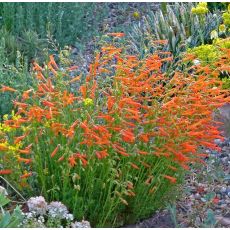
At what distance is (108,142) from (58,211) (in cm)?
49

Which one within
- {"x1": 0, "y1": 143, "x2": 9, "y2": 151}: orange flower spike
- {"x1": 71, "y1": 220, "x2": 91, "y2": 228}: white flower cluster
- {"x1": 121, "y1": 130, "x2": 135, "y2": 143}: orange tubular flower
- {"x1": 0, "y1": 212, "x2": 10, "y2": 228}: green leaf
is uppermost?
{"x1": 121, "y1": 130, "x2": 135, "y2": 143}: orange tubular flower

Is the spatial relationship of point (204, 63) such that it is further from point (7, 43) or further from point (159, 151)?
point (7, 43)

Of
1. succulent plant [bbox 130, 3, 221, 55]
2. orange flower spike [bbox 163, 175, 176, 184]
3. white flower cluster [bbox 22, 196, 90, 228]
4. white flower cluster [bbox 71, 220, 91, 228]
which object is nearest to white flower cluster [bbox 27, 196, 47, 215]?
white flower cluster [bbox 22, 196, 90, 228]

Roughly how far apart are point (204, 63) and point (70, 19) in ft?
9.38

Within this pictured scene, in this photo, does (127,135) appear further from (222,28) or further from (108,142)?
(222,28)

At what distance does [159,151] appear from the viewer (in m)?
4.00

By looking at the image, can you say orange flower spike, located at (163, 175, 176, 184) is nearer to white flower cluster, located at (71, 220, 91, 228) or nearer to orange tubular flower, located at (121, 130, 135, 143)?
orange tubular flower, located at (121, 130, 135, 143)

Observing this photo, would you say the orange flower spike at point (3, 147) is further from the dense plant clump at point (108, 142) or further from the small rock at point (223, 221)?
the small rock at point (223, 221)

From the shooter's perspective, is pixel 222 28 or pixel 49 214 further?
pixel 222 28

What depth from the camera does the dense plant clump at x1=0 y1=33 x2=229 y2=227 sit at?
3.84 meters

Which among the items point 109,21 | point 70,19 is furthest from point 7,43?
point 109,21

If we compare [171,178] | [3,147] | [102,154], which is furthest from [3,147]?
[171,178]

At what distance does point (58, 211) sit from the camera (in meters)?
3.80

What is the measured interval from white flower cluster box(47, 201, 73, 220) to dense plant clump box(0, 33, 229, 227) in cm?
9
